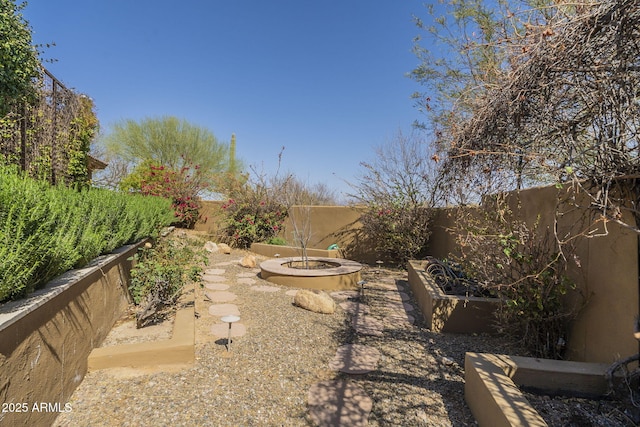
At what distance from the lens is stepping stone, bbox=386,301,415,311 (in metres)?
4.74

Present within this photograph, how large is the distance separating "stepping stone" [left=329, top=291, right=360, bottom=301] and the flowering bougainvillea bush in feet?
28.3

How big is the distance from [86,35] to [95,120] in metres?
1.84

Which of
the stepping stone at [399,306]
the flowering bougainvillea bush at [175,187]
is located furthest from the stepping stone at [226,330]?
the flowering bougainvillea bush at [175,187]

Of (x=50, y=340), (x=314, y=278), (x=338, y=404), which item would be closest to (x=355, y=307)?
(x=314, y=278)

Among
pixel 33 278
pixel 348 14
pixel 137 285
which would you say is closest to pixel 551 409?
pixel 33 278

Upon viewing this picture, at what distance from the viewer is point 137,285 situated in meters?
3.82

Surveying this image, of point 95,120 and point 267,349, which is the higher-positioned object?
point 95,120

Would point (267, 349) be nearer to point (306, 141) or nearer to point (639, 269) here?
point (639, 269)

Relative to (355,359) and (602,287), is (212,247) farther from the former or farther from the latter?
(602,287)

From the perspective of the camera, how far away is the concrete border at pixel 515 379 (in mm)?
1953

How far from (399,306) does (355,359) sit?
6.59 ft

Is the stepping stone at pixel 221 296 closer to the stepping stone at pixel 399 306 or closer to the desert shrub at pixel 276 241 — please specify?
the stepping stone at pixel 399 306

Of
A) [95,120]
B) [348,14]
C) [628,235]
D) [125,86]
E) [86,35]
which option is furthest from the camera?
[125,86]

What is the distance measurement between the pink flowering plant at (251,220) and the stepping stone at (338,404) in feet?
25.4
